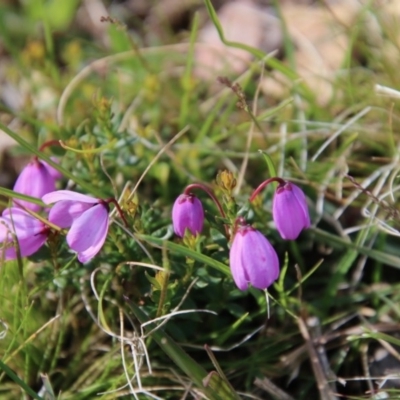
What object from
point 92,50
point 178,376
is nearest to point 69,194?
point 178,376

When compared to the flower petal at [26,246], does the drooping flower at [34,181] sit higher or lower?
higher

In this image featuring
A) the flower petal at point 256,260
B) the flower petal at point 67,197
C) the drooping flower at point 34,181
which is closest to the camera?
the flower petal at point 256,260

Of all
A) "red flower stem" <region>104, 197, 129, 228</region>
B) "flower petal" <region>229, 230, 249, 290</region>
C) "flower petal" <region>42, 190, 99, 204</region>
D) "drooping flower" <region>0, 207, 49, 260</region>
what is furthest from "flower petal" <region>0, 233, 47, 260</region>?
"flower petal" <region>229, 230, 249, 290</region>

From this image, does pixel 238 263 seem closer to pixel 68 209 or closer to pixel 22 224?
pixel 68 209

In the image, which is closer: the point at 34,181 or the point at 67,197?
the point at 67,197

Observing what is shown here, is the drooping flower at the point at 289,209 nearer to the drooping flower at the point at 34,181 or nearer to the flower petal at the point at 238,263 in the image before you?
the flower petal at the point at 238,263

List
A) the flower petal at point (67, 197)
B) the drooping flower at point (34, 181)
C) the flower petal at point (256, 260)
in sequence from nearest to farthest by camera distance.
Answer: the flower petal at point (256, 260) → the flower petal at point (67, 197) → the drooping flower at point (34, 181)

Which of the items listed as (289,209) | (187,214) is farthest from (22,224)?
(289,209)

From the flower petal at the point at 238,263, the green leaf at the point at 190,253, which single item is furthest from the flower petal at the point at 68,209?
the flower petal at the point at 238,263
